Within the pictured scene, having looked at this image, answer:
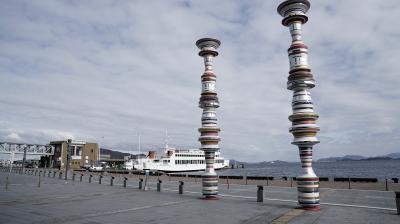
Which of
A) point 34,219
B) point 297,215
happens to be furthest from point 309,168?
point 34,219

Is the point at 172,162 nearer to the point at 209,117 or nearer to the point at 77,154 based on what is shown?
the point at 77,154

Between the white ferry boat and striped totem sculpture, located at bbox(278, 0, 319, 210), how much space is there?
285ft

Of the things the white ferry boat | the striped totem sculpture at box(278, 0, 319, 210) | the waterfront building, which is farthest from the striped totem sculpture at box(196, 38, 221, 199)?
the waterfront building

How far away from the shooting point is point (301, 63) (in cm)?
1717

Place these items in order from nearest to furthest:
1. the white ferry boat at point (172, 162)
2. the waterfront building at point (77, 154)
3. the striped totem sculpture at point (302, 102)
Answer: the striped totem sculpture at point (302, 102), the white ferry boat at point (172, 162), the waterfront building at point (77, 154)

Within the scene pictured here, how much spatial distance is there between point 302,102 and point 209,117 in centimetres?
704

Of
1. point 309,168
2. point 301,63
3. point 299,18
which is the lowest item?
point 309,168

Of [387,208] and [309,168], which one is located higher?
[309,168]

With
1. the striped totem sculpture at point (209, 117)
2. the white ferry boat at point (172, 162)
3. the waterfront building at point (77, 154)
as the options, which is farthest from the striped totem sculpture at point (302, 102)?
the waterfront building at point (77, 154)

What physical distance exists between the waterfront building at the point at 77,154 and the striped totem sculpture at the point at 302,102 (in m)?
114

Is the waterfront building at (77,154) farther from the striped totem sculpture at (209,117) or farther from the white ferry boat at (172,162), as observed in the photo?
the striped totem sculpture at (209,117)

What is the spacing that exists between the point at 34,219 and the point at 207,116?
12100 millimetres

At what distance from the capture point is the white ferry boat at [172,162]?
102062mm

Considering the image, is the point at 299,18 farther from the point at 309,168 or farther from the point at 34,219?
the point at 34,219
